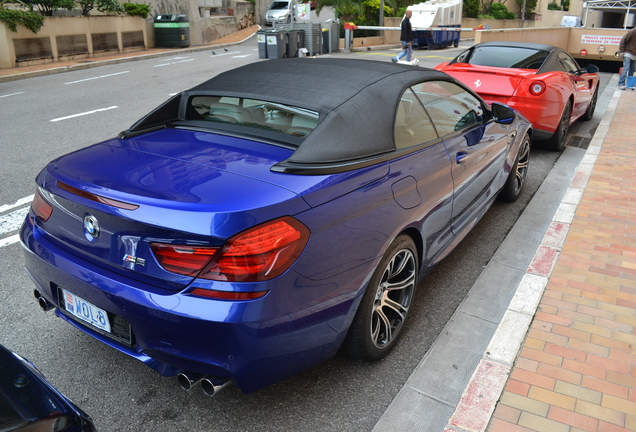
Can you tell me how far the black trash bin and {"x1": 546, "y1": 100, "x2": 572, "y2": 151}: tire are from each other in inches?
859

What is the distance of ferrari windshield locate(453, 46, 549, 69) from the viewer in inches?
314

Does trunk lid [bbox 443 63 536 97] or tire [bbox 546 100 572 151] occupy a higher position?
trunk lid [bbox 443 63 536 97]

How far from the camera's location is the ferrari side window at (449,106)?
12.5 ft

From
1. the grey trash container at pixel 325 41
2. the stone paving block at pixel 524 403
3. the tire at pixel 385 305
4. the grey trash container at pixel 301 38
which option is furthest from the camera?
the grey trash container at pixel 325 41

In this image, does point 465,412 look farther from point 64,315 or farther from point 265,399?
point 64,315

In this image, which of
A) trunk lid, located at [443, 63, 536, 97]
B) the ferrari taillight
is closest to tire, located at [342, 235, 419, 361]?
trunk lid, located at [443, 63, 536, 97]

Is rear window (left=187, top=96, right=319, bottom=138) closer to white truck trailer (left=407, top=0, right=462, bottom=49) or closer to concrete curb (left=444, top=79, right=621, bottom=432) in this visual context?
concrete curb (left=444, top=79, right=621, bottom=432)

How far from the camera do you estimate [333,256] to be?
2598 millimetres

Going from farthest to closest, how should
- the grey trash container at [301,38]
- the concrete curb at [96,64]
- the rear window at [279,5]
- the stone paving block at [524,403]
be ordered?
the rear window at [279,5] → the grey trash container at [301,38] → the concrete curb at [96,64] → the stone paving block at [524,403]

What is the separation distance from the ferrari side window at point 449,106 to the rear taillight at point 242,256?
1786 millimetres

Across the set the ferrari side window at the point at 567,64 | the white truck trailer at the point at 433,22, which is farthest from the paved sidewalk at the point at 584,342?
the white truck trailer at the point at 433,22

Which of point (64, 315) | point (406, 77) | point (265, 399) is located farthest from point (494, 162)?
point (64, 315)

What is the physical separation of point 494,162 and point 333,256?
8.40 ft

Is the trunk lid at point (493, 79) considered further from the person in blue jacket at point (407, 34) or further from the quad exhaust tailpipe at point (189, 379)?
the person in blue jacket at point (407, 34)
